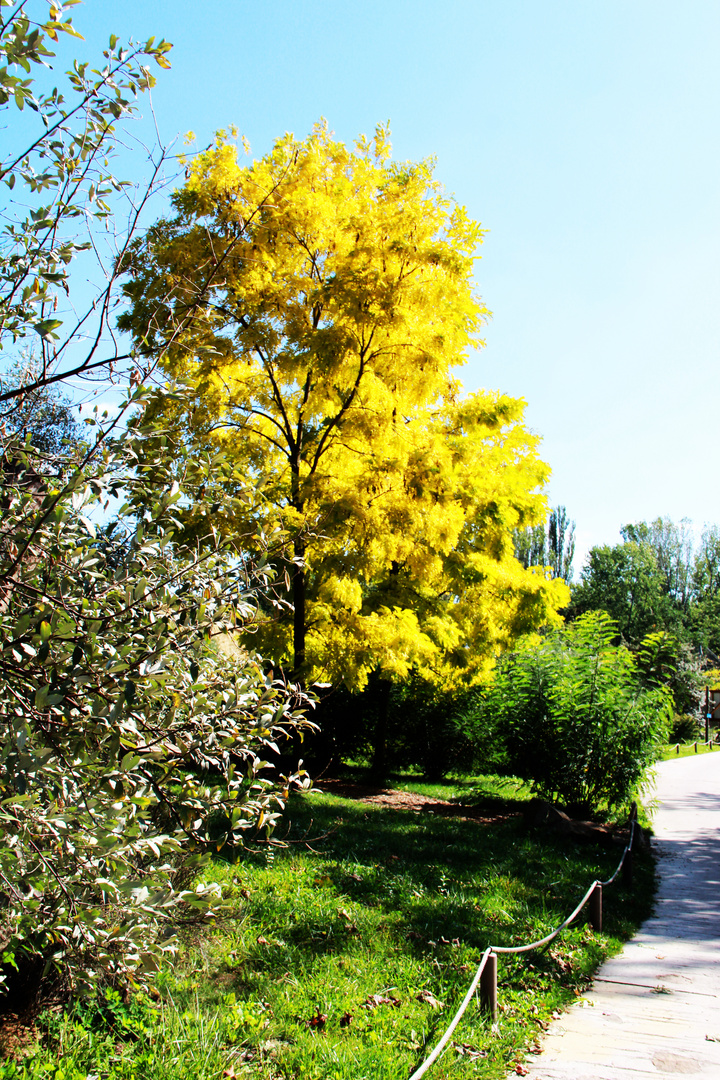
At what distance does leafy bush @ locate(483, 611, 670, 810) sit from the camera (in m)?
10.9

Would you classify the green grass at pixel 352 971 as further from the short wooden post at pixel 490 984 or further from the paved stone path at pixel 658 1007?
the paved stone path at pixel 658 1007

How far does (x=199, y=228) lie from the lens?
33.3ft

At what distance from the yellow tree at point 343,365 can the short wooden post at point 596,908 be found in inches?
174

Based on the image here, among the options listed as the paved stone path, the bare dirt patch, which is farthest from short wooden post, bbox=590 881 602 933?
the bare dirt patch

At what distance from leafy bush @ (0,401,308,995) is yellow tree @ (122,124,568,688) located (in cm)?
621

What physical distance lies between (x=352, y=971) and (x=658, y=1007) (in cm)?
219

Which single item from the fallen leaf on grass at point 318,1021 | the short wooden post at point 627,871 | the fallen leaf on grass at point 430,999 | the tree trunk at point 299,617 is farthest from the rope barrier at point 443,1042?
the tree trunk at point 299,617

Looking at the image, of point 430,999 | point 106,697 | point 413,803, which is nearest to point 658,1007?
point 430,999

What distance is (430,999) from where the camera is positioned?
15.0 feet

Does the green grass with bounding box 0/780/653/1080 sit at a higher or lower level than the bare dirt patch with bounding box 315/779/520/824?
higher

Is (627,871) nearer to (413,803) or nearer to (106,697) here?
(413,803)

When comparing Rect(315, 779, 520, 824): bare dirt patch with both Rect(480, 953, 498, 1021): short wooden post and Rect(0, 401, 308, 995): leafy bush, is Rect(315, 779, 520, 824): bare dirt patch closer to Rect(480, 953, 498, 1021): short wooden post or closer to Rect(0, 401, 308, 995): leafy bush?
Rect(480, 953, 498, 1021): short wooden post

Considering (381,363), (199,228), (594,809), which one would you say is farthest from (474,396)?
(594,809)

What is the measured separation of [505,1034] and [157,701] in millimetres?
3175
